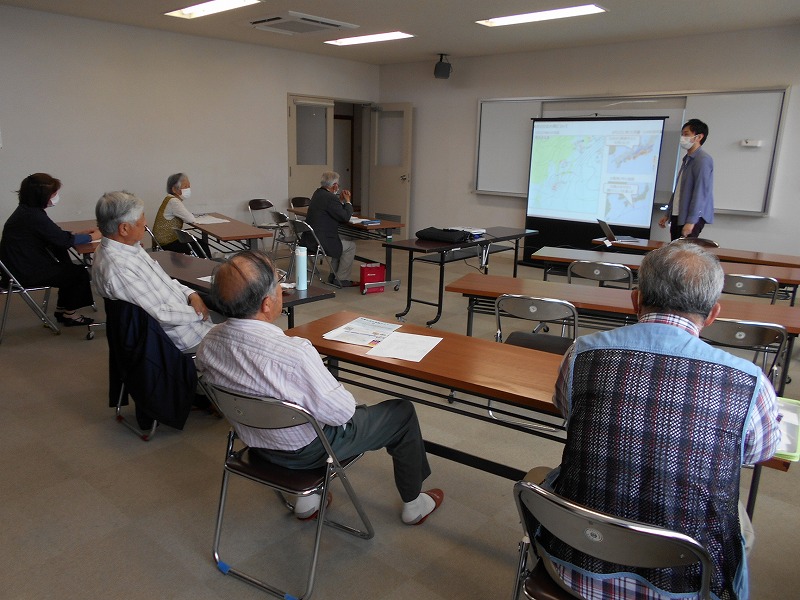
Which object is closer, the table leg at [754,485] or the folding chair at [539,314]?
the table leg at [754,485]

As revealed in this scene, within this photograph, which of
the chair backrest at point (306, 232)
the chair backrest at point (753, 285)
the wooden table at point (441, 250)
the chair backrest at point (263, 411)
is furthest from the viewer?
the chair backrest at point (306, 232)

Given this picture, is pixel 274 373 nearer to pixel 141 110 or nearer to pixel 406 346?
pixel 406 346

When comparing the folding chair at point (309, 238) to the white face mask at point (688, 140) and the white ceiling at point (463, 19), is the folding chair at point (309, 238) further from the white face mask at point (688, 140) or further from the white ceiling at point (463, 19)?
the white face mask at point (688, 140)

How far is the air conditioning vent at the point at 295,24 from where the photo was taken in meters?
5.95

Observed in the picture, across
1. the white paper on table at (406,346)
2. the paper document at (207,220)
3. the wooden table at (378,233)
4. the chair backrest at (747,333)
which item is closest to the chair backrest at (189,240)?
the paper document at (207,220)

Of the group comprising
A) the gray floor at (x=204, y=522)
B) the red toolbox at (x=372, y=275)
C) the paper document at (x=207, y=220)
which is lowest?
the gray floor at (x=204, y=522)

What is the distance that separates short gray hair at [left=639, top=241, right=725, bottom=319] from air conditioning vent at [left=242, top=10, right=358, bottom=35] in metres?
5.35

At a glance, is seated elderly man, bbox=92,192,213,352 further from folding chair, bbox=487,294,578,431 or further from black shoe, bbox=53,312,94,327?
black shoe, bbox=53,312,94,327

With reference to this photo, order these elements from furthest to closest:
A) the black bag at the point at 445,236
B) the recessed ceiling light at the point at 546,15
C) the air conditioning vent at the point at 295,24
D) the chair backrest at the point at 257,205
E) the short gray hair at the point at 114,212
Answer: the chair backrest at the point at 257,205 < the air conditioning vent at the point at 295,24 < the recessed ceiling light at the point at 546,15 < the black bag at the point at 445,236 < the short gray hair at the point at 114,212

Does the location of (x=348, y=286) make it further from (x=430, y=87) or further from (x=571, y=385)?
(x=571, y=385)

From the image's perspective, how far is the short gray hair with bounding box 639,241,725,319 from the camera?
4.34 ft

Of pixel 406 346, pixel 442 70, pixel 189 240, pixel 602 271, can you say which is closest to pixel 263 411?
pixel 406 346

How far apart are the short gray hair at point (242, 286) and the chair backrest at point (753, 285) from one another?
2955 millimetres

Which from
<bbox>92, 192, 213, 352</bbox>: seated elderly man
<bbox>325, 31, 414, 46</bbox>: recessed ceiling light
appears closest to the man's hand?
<bbox>92, 192, 213, 352</bbox>: seated elderly man
